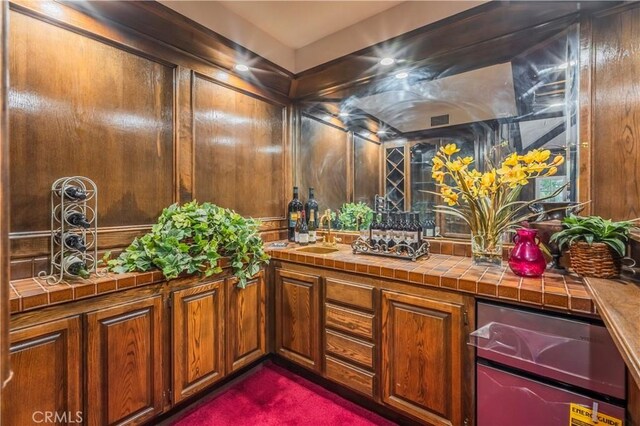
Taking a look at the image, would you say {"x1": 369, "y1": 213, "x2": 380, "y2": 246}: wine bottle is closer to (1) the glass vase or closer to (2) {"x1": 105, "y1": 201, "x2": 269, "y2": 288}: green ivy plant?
(1) the glass vase

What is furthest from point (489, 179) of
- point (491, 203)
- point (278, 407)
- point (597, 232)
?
→ point (278, 407)

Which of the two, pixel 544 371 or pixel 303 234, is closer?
pixel 544 371

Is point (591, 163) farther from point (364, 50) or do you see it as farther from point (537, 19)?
point (364, 50)

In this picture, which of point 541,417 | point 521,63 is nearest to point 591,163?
point 521,63

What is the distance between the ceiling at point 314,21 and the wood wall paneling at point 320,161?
1.89 ft

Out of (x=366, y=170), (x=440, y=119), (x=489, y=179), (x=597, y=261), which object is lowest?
(x=597, y=261)

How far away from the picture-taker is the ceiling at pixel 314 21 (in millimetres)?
1939

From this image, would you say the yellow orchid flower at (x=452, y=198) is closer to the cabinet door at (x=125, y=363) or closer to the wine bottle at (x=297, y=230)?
the wine bottle at (x=297, y=230)

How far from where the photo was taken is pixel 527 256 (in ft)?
4.65

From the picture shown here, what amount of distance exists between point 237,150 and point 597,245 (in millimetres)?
2293

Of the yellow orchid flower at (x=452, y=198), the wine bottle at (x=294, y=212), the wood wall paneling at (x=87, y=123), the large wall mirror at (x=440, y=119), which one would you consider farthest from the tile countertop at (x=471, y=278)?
the wood wall paneling at (x=87, y=123)

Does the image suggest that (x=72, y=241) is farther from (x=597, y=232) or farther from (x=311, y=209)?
(x=597, y=232)

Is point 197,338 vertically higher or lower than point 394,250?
lower

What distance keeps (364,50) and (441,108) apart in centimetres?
73
